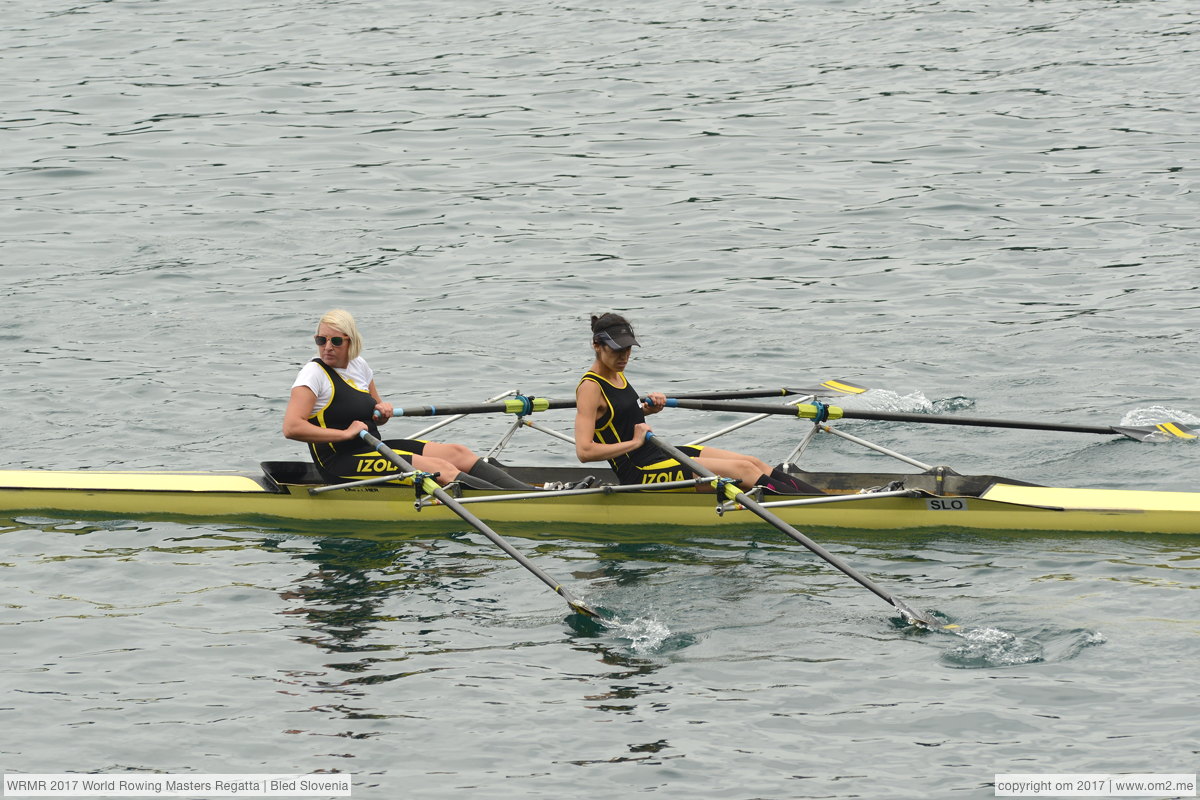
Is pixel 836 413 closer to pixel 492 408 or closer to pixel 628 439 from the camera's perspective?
pixel 628 439

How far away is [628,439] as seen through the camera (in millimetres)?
10930

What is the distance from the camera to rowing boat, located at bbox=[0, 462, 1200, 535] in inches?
424

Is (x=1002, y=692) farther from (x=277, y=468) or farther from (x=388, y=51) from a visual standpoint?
(x=388, y=51)

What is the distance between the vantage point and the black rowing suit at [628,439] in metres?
10.8

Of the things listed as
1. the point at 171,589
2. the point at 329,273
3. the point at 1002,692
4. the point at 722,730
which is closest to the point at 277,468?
the point at 171,589

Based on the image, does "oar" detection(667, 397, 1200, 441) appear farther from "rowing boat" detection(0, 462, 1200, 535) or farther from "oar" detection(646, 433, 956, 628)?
"oar" detection(646, 433, 956, 628)

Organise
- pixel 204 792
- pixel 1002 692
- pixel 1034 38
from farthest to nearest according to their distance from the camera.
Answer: pixel 1034 38
pixel 1002 692
pixel 204 792

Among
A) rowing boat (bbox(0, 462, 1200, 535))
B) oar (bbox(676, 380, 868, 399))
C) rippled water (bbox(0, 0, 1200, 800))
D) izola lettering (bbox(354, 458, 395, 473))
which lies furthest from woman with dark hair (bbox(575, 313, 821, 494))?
izola lettering (bbox(354, 458, 395, 473))

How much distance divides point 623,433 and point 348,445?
2134 mm

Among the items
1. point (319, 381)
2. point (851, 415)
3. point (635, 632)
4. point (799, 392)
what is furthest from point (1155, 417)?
point (319, 381)

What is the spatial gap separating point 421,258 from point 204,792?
12.1 m

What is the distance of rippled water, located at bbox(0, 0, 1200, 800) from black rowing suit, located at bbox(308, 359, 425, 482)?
0.62 meters

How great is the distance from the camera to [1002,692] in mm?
8453

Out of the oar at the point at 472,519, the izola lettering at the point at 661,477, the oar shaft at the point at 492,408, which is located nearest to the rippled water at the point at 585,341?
the oar at the point at 472,519
